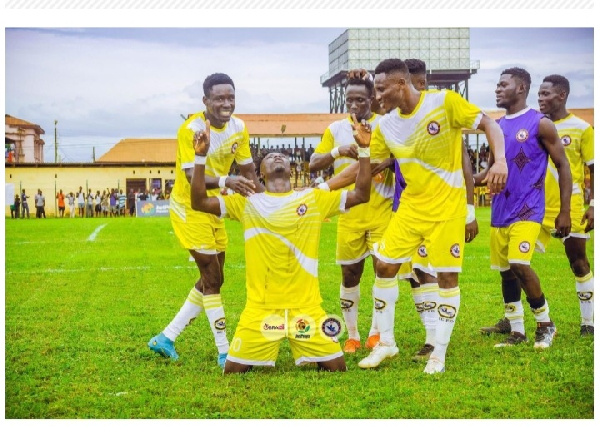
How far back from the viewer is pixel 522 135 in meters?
8.02

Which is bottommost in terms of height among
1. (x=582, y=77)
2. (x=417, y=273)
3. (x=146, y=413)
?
(x=146, y=413)

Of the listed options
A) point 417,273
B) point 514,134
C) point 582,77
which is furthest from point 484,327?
point 582,77

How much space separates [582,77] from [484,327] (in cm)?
256

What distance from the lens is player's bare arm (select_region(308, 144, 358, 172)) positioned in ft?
24.4

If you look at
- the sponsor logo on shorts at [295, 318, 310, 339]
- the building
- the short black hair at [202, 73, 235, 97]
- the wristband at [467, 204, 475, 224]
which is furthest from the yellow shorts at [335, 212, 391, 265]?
the building

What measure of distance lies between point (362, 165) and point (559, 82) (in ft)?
7.79

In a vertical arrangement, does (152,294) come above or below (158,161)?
below

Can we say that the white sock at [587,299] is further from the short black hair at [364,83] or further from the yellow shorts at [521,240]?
the short black hair at [364,83]


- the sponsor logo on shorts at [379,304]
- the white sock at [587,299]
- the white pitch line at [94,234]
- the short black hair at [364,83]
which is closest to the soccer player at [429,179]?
the sponsor logo on shorts at [379,304]

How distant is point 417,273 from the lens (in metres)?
8.05

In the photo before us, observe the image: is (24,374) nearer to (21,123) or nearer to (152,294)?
(21,123)

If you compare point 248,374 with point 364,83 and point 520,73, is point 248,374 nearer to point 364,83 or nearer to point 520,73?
point 364,83

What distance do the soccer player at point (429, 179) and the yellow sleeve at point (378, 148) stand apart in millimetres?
37

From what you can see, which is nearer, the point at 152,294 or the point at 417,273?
the point at 417,273
